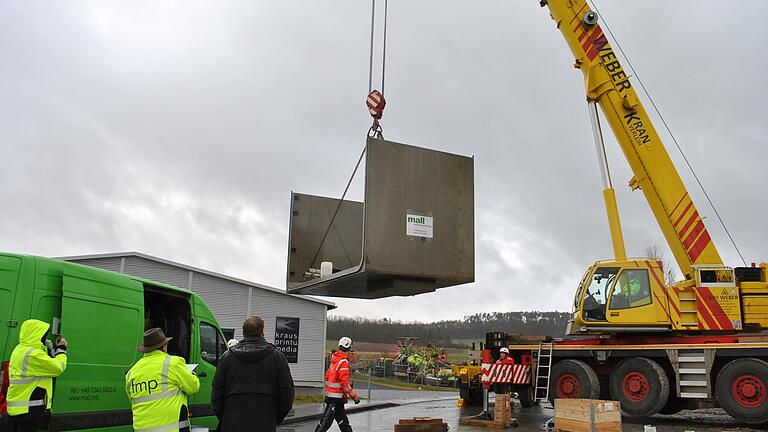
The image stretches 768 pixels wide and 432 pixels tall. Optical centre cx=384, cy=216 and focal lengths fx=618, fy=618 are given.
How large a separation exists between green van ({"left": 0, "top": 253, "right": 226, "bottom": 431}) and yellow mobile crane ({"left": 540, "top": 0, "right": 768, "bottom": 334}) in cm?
919

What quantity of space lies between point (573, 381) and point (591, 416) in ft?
15.8

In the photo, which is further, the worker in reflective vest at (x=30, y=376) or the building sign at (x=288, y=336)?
the building sign at (x=288, y=336)

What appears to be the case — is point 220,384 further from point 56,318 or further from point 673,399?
point 673,399

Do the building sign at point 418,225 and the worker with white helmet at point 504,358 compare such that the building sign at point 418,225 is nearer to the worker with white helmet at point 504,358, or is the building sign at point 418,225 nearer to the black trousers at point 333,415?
the black trousers at point 333,415

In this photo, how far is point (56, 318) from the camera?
6.45m

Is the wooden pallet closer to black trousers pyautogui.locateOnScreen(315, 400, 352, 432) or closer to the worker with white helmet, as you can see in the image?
the worker with white helmet

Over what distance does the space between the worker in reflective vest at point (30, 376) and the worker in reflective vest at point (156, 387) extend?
1.41 metres

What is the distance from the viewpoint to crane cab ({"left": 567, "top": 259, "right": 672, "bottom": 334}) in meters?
12.7

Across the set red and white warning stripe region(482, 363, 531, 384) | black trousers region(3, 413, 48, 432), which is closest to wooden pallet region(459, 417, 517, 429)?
red and white warning stripe region(482, 363, 531, 384)

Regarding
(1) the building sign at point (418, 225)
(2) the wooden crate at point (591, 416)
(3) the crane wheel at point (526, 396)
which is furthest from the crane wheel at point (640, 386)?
(1) the building sign at point (418, 225)

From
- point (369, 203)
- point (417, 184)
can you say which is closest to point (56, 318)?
point (369, 203)

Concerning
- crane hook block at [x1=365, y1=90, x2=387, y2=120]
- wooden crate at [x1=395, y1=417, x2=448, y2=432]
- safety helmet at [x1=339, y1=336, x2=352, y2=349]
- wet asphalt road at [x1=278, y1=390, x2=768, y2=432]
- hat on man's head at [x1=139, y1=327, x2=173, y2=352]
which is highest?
crane hook block at [x1=365, y1=90, x2=387, y2=120]

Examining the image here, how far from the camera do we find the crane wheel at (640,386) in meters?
12.5

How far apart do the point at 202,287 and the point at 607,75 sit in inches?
538
